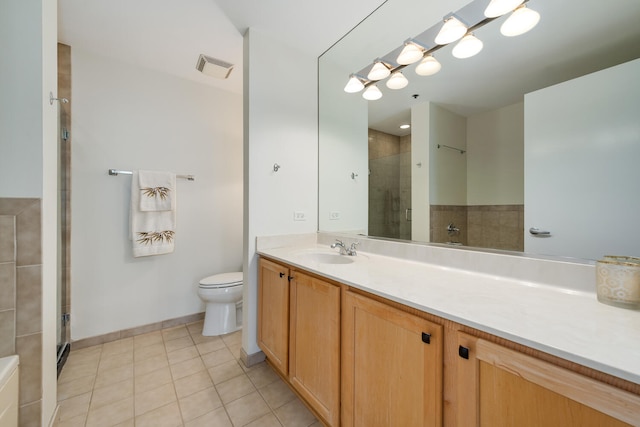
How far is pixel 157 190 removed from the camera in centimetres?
215

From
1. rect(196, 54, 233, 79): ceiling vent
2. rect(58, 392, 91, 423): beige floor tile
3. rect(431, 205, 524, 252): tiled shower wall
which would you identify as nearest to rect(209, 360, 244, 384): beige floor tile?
rect(58, 392, 91, 423): beige floor tile

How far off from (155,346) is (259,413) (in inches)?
47.2

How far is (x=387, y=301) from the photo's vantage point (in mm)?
894

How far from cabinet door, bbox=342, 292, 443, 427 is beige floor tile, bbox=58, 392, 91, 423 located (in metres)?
1.46

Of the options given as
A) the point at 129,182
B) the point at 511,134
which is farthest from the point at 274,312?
the point at 129,182

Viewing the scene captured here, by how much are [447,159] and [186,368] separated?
2.26m

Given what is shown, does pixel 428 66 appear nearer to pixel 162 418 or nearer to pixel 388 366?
pixel 388 366

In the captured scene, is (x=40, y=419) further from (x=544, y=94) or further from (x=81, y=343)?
(x=544, y=94)

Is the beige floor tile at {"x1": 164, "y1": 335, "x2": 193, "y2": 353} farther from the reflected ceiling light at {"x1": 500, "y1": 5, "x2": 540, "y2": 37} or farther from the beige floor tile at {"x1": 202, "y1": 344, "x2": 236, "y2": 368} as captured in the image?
the reflected ceiling light at {"x1": 500, "y1": 5, "x2": 540, "y2": 37}

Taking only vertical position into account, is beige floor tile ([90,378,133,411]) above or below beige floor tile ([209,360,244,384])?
above

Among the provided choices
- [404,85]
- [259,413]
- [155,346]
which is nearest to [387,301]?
[259,413]

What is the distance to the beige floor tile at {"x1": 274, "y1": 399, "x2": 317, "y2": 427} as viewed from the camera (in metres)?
1.27

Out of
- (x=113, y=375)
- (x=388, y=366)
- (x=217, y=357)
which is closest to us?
(x=388, y=366)

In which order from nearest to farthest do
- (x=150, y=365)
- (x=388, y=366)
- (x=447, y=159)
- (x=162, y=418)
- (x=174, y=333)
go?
(x=388, y=366)
(x=162, y=418)
(x=447, y=159)
(x=150, y=365)
(x=174, y=333)
